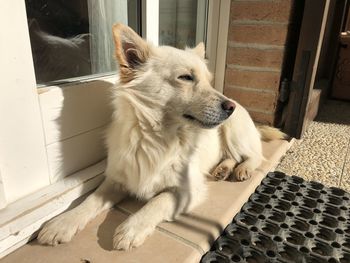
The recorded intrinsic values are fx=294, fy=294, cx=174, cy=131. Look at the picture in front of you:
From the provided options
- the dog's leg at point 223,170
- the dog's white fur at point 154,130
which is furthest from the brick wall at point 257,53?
the dog's white fur at point 154,130

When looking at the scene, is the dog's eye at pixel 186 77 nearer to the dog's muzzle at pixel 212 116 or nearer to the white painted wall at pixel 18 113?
the dog's muzzle at pixel 212 116

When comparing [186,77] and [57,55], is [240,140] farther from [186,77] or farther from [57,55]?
[57,55]

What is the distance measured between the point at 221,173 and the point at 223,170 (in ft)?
0.09

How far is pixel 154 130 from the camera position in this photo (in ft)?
4.29

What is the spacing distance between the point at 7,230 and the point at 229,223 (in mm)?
901

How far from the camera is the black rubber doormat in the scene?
1145 mm

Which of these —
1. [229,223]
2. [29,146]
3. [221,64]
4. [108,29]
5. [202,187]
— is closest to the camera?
[29,146]

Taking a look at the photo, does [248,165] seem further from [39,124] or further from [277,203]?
[39,124]

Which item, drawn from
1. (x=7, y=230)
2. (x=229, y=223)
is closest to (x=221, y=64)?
(x=229, y=223)

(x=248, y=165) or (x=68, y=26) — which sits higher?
(x=68, y=26)

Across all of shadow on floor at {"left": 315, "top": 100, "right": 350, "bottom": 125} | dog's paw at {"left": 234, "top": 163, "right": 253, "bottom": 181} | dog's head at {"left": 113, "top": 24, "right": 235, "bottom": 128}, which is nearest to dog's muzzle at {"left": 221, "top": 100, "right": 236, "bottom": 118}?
dog's head at {"left": 113, "top": 24, "right": 235, "bottom": 128}

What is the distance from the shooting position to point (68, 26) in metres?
1.38

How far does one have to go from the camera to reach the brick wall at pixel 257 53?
2084 millimetres

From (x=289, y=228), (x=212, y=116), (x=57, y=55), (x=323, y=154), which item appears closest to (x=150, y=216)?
(x=212, y=116)
